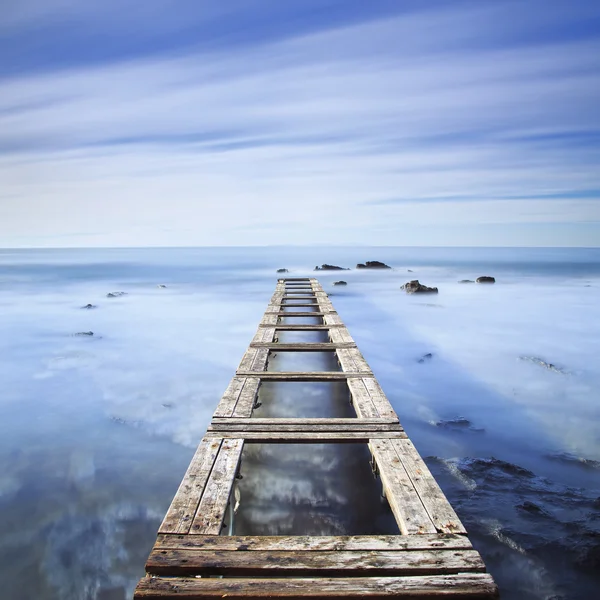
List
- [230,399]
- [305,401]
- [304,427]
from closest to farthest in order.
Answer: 1. [304,427]
2. [230,399]
3. [305,401]

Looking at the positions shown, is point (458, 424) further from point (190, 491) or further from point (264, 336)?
point (190, 491)

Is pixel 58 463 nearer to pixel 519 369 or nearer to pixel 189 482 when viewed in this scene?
pixel 189 482

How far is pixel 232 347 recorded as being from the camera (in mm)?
9953

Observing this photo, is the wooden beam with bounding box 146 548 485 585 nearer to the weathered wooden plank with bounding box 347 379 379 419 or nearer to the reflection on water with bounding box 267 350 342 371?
the weathered wooden plank with bounding box 347 379 379 419

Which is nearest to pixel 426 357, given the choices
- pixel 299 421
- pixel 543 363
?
pixel 543 363

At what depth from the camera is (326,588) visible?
215 cm

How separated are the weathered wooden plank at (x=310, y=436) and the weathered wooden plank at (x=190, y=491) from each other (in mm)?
219

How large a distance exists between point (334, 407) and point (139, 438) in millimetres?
2220

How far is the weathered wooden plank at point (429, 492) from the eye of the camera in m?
2.54

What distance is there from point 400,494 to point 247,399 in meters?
1.90

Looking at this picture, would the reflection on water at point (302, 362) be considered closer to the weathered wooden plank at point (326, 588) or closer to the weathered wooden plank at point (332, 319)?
the weathered wooden plank at point (332, 319)

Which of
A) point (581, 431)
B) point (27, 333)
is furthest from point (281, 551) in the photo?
point (27, 333)

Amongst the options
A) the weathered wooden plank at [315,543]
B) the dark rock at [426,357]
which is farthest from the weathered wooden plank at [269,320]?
the weathered wooden plank at [315,543]

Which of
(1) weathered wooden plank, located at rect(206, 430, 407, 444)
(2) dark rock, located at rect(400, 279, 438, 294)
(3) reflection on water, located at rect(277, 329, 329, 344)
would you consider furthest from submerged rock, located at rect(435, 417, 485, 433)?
(2) dark rock, located at rect(400, 279, 438, 294)
